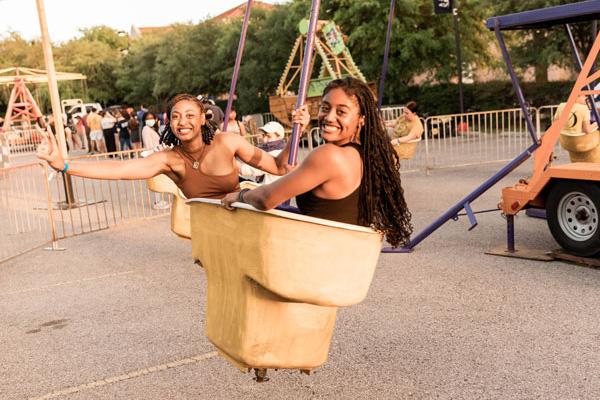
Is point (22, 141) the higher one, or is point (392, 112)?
point (392, 112)

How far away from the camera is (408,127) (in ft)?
36.5

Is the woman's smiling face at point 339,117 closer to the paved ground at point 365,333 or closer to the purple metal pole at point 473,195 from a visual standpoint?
the paved ground at point 365,333

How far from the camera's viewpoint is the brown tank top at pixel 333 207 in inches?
108

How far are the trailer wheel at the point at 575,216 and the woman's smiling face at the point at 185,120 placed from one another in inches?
155

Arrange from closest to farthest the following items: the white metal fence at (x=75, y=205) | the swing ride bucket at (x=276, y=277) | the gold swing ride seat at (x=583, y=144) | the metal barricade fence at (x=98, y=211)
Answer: the swing ride bucket at (x=276, y=277) < the gold swing ride seat at (x=583, y=144) < the white metal fence at (x=75, y=205) < the metal barricade fence at (x=98, y=211)

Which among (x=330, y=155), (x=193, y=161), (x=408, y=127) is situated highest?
(x=330, y=155)

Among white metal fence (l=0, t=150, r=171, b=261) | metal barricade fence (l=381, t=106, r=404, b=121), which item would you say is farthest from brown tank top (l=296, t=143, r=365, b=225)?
metal barricade fence (l=381, t=106, r=404, b=121)

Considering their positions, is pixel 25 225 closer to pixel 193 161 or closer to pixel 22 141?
pixel 193 161

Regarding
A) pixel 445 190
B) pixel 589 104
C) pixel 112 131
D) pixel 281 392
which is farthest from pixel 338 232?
pixel 112 131

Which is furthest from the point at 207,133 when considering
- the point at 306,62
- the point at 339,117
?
the point at 339,117

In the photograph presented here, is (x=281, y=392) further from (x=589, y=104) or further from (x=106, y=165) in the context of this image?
(x=589, y=104)

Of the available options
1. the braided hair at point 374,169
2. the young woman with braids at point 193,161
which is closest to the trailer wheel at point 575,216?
the young woman with braids at point 193,161

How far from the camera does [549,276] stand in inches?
233

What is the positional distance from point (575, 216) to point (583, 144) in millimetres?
1960
